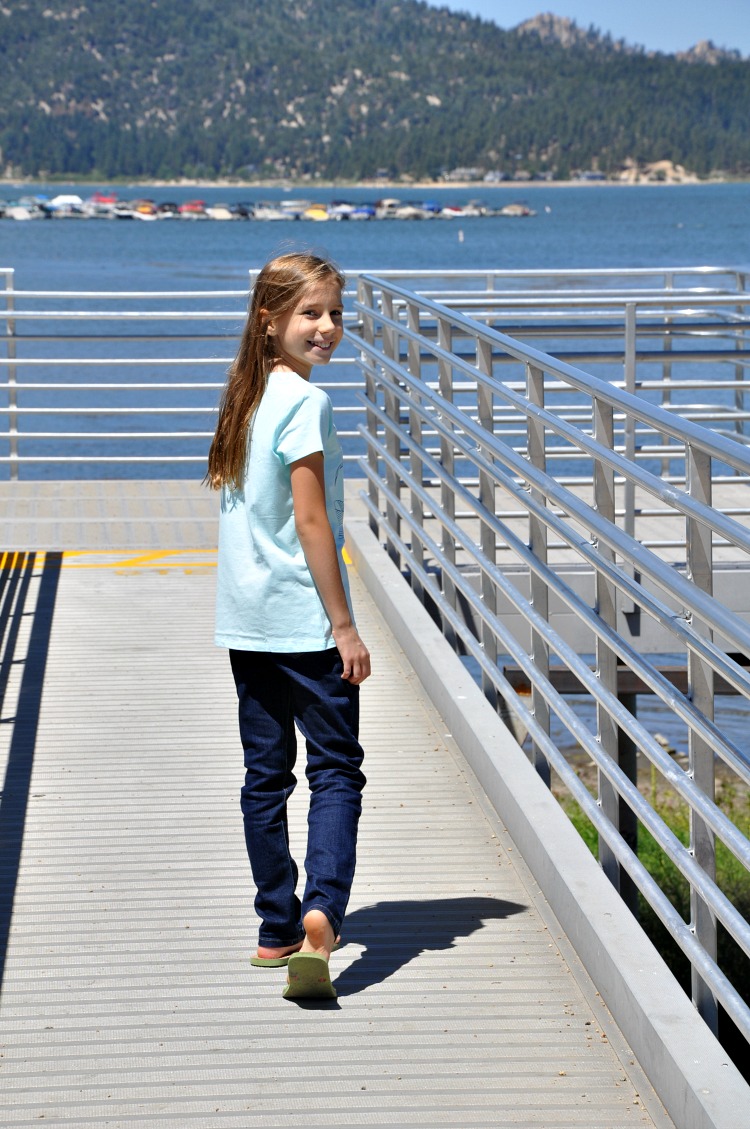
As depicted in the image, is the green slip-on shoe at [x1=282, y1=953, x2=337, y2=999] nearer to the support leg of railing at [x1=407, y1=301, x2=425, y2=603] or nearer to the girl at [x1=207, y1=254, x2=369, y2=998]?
the girl at [x1=207, y1=254, x2=369, y2=998]

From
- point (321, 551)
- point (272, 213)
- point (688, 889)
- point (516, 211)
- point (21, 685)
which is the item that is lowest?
point (516, 211)

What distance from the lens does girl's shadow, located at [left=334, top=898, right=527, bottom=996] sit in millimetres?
3602

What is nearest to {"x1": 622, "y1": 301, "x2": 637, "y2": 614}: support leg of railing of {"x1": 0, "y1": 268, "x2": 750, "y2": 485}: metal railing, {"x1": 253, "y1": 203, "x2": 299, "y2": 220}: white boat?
{"x1": 0, "y1": 268, "x2": 750, "y2": 485}: metal railing

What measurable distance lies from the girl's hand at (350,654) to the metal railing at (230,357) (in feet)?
4.60

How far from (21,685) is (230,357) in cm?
667

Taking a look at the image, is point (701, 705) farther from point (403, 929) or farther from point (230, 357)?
point (230, 357)

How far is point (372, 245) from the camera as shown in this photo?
4668 inches

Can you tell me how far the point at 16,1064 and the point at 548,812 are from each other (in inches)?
59.2

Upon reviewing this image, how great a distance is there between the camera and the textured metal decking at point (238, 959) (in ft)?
9.95

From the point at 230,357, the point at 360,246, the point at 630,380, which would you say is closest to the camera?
the point at 630,380

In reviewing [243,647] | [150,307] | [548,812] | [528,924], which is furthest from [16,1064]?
[150,307]

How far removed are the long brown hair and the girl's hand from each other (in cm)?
38

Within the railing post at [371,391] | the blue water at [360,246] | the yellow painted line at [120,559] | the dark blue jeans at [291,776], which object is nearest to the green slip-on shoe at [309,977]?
the dark blue jeans at [291,776]

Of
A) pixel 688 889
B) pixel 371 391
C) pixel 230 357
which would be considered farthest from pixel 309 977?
pixel 230 357
